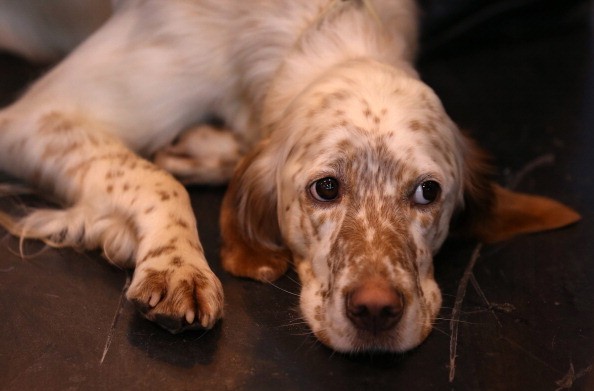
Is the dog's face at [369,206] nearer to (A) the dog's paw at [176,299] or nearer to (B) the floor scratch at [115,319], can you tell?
(A) the dog's paw at [176,299]

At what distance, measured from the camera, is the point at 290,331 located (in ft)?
6.84

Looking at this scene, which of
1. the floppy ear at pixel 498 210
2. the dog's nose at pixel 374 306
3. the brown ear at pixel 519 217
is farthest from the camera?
the brown ear at pixel 519 217

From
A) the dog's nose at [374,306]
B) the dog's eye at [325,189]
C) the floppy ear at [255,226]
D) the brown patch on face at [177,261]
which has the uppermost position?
the dog's eye at [325,189]

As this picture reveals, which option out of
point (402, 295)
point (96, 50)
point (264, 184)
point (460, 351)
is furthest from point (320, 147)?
point (96, 50)

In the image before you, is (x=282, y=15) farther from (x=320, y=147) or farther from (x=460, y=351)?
(x=460, y=351)

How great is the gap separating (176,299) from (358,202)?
53 centimetres

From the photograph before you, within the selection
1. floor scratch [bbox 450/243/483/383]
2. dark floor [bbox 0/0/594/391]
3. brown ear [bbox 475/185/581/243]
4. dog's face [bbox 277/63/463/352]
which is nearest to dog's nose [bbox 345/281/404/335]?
dog's face [bbox 277/63/463/352]

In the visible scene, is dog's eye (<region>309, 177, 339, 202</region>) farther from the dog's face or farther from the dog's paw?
the dog's paw

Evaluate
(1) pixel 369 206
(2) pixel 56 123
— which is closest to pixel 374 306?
(1) pixel 369 206

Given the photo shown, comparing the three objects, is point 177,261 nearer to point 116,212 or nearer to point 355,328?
point 116,212

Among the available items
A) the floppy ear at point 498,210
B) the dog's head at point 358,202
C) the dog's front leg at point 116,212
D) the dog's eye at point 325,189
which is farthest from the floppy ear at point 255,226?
the floppy ear at point 498,210

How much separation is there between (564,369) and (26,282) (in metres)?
1.49

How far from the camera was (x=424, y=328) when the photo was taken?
2004 mm

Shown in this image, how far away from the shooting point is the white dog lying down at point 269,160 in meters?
1.98
